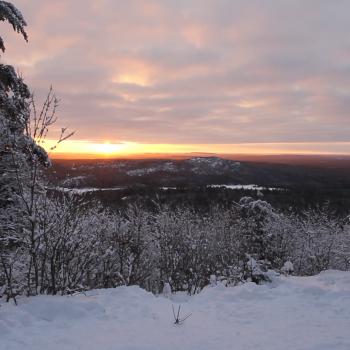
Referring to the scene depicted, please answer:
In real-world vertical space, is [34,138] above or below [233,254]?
above

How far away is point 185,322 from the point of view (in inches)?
235

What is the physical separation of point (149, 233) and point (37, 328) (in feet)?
71.7

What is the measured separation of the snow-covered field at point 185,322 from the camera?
4.82 metres

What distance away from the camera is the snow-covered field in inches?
190

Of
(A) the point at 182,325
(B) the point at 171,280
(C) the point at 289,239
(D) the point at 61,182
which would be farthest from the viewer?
(C) the point at 289,239

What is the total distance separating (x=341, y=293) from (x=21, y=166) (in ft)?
22.5

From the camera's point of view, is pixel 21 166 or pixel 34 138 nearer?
pixel 34 138

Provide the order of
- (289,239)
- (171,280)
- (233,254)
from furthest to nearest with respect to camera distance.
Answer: (289,239), (233,254), (171,280)

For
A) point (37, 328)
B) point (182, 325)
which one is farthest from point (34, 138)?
point (182, 325)

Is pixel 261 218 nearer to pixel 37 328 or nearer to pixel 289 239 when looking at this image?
pixel 37 328

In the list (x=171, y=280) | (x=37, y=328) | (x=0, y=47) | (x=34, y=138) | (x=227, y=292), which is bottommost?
(x=171, y=280)

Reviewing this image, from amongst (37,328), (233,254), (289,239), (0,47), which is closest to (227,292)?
(37,328)

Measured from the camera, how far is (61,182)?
34.4 feet

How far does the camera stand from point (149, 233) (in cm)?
2691
